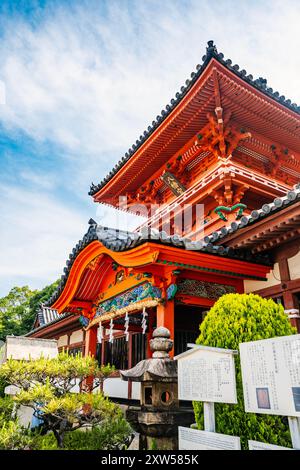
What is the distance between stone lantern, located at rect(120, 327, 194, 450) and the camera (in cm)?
428

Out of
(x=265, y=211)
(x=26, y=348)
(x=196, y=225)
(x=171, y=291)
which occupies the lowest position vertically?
(x=26, y=348)

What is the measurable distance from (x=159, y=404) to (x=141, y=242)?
7.46 feet

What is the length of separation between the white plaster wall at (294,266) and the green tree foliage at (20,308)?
99.4 ft

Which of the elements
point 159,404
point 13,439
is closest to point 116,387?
point 159,404

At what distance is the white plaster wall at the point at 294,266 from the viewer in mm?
5785

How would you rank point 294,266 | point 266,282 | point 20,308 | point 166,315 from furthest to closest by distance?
1. point 20,308
2. point 266,282
3. point 166,315
4. point 294,266

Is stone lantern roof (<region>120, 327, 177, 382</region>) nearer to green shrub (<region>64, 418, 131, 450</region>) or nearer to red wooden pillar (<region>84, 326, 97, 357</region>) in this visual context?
green shrub (<region>64, 418, 131, 450</region>)

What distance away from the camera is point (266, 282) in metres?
6.47

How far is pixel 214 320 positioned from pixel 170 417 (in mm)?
1394

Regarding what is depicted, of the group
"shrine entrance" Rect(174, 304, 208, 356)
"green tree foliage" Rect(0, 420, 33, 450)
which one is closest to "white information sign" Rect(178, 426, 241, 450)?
"green tree foliage" Rect(0, 420, 33, 450)

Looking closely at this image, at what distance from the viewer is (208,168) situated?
1004 cm

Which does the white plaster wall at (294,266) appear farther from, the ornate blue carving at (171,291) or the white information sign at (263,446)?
the white information sign at (263,446)

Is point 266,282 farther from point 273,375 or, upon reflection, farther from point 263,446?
point 263,446

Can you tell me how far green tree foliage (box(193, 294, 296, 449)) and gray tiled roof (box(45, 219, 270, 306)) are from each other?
1472 millimetres
